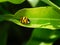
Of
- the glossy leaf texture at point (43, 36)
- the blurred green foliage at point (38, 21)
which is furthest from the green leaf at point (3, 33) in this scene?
the glossy leaf texture at point (43, 36)

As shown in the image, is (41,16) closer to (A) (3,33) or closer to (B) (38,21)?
(B) (38,21)

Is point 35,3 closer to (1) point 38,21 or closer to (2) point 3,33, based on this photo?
(1) point 38,21

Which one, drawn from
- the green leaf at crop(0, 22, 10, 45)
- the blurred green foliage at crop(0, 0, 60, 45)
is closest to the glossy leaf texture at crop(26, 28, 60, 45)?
the blurred green foliage at crop(0, 0, 60, 45)

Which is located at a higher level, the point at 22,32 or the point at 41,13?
the point at 41,13

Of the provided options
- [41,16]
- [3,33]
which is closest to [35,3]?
[41,16]

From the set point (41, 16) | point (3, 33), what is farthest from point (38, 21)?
point (3, 33)

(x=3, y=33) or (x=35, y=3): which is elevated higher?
(x=35, y=3)

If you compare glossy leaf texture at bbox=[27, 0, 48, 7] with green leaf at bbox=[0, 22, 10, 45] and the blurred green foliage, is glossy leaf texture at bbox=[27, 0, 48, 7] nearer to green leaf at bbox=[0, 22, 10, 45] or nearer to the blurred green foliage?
the blurred green foliage

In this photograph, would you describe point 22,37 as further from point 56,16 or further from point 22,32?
point 56,16

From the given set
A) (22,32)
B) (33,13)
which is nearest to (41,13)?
(33,13)
